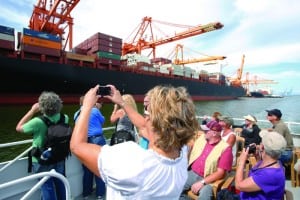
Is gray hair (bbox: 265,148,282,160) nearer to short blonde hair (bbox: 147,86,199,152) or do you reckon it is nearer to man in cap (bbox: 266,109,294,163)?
short blonde hair (bbox: 147,86,199,152)

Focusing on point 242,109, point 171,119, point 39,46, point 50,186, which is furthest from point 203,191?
point 242,109

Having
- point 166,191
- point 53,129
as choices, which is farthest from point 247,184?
point 53,129

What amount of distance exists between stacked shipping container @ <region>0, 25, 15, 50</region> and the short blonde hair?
19122 mm

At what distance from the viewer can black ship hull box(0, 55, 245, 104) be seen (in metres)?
16.7

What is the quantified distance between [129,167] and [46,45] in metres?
20.7

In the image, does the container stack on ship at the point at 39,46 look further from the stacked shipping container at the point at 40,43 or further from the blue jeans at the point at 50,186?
the blue jeans at the point at 50,186

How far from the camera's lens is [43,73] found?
18.2m

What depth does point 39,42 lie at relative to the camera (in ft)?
62.0

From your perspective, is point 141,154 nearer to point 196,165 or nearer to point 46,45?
point 196,165

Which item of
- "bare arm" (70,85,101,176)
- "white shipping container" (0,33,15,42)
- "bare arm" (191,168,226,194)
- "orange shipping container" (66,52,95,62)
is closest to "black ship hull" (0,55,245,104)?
"orange shipping container" (66,52,95,62)

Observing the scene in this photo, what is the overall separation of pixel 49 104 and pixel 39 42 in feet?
63.0

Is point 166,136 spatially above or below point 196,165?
above

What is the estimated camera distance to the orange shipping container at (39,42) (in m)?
18.1

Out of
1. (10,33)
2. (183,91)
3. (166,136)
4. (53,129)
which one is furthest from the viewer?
(10,33)
